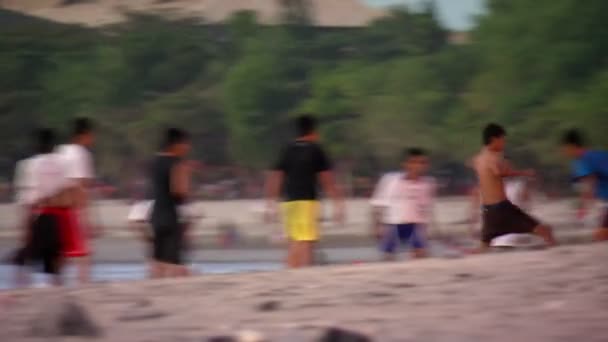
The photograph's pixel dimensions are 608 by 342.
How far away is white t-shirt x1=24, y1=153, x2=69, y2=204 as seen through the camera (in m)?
9.48

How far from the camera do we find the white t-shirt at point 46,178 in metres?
9.48

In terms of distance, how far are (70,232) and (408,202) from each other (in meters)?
3.06

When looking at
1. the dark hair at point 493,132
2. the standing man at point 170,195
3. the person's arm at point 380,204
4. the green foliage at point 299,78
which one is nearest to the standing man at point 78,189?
the standing man at point 170,195

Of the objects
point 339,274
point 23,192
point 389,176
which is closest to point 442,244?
point 389,176

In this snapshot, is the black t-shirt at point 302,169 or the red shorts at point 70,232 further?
the black t-shirt at point 302,169

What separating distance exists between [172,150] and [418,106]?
49.0 ft

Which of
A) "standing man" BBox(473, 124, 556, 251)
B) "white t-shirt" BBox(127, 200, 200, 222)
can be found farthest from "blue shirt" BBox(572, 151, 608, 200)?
"white t-shirt" BBox(127, 200, 200, 222)

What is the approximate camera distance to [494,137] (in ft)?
33.9

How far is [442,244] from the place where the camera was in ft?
56.2

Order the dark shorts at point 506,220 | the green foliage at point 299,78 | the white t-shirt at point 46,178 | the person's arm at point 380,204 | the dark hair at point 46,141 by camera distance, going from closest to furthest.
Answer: the white t-shirt at point 46,178, the dark hair at point 46,141, the dark shorts at point 506,220, the person's arm at point 380,204, the green foliage at point 299,78

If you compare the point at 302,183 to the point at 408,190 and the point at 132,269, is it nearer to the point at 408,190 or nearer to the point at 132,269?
the point at 408,190

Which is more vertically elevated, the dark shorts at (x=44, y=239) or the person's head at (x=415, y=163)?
the person's head at (x=415, y=163)

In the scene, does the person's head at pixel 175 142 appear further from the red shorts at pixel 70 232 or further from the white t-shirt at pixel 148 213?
the red shorts at pixel 70 232

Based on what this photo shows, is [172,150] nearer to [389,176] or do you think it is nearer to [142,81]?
[389,176]
